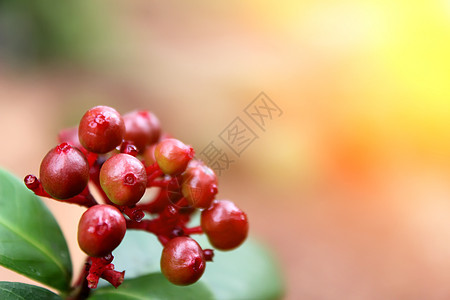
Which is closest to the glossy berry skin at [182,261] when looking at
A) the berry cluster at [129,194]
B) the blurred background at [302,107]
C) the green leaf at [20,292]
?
the berry cluster at [129,194]

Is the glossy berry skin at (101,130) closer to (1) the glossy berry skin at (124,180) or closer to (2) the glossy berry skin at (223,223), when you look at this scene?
(1) the glossy berry skin at (124,180)

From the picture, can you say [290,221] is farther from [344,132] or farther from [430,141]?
[430,141]

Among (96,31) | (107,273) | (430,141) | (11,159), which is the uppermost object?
(430,141)

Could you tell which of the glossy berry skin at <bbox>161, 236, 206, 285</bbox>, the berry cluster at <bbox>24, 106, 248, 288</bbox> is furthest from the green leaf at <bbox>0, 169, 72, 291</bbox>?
the glossy berry skin at <bbox>161, 236, 206, 285</bbox>

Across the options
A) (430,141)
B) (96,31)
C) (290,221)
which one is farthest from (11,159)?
(430,141)

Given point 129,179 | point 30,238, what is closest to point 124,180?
point 129,179

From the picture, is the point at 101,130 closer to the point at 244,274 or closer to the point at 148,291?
the point at 148,291
